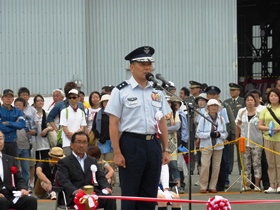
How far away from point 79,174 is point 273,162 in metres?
5.23

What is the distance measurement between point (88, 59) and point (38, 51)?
5.70ft

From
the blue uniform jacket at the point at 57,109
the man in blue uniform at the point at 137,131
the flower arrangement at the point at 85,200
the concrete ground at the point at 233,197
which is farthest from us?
the blue uniform jacket at the point at 57,109

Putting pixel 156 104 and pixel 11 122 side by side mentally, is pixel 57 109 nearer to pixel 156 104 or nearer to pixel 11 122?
pixel 11 122

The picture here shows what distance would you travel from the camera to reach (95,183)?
475 inches

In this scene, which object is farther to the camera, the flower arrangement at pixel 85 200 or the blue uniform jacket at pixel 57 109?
the blue uniform jacket at pixel 57 109

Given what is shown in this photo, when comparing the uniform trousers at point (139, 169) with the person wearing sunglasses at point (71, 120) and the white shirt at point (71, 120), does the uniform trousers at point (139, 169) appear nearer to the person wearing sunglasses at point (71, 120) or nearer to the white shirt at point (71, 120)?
the person wearing sunglasses at point (71, 120)

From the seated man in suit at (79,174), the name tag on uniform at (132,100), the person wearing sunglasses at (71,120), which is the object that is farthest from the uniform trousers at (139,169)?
the person wearing sunglasses at (71,120)

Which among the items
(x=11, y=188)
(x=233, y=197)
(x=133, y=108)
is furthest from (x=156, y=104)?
(x=233, y=197)

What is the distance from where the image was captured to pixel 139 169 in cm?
993

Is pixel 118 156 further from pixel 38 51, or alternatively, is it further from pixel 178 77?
pixel 178 77

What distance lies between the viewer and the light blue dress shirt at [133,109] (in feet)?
32.7

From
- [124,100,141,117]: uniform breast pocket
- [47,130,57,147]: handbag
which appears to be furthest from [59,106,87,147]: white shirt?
[124,100,141,117]: uniform breast pocket

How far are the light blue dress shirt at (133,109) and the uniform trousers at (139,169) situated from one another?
0.12 metres

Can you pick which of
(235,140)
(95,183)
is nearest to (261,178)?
(235,140)
